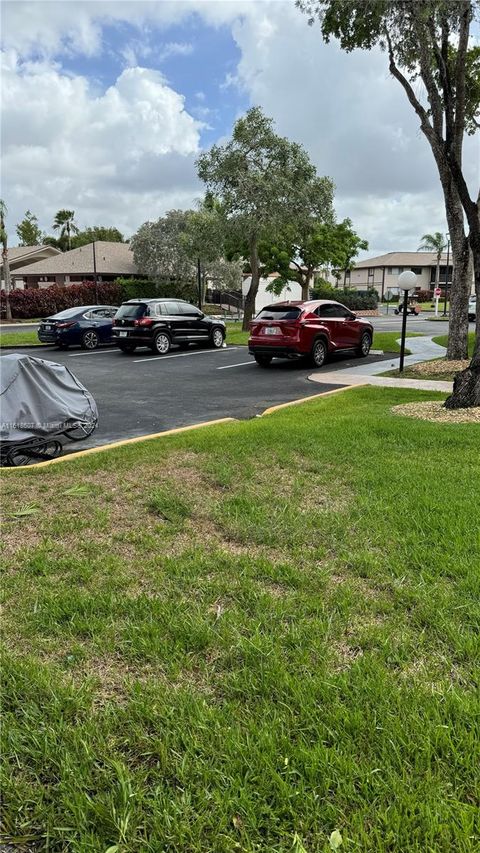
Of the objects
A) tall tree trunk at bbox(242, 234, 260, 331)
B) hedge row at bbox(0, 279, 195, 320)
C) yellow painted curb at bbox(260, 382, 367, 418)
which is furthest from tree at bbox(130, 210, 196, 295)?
yellow painted curb at bbox(260, 382, 367, 418)

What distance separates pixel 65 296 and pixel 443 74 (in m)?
34.0

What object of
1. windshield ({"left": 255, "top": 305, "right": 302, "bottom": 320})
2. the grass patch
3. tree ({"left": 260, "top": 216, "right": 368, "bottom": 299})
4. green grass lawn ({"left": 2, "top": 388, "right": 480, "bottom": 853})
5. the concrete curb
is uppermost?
tree ({"left": 260, "top": 216, "right": 368, "bottom": 299})

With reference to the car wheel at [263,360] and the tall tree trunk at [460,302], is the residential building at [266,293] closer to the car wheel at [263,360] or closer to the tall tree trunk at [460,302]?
the car wheel at [263,360]

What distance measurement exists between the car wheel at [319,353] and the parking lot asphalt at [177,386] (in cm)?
29

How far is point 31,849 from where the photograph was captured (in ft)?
5.74

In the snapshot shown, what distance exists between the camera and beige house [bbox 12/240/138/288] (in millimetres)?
51062

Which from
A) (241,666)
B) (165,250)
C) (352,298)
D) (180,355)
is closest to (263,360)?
(180,355)

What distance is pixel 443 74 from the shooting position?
9.14 metres

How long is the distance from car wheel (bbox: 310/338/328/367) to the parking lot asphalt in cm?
29

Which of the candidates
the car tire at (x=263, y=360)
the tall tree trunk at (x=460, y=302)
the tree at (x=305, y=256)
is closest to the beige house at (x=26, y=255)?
the tree at (x=305, y=256)

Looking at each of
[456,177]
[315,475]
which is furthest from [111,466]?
[456,177]

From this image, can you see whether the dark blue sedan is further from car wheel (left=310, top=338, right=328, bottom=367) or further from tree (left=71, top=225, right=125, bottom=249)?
tree (left=71, top=225, right=125, bottom=249)

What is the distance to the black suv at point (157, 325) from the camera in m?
17.4

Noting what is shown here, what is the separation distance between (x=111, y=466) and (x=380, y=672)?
351 centimetres
